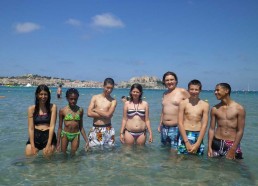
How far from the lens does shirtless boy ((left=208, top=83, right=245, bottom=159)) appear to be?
5152 mm

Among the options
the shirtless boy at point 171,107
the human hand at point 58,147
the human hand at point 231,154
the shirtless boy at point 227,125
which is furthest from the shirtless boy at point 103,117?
the human hand at point 231,154

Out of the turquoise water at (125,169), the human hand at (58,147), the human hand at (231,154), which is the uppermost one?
the human hand at (231,154)

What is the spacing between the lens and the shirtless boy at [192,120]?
5.57 m

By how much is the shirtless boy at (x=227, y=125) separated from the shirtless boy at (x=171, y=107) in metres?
1.13

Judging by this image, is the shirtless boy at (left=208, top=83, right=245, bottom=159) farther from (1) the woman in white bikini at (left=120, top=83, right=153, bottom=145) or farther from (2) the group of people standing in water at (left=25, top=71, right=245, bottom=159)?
(1) the woman in white bikini at (left=120, top=83, right=153, bottom=145)

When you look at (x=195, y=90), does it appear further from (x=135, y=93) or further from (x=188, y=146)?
(x=135, y=93)

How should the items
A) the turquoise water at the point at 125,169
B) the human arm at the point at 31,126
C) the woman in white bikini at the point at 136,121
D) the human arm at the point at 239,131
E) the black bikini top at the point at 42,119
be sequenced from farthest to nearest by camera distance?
the woman in white bikini at the point at 136,121 → the black bikini top at the point at 42,119 → the human arm at the point at 31,126 → the human arm at the point at 239,131 → the turquoise water at the point at 125,169

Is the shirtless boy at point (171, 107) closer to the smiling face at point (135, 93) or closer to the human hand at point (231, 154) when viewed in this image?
the smiling face at point (135, 93)

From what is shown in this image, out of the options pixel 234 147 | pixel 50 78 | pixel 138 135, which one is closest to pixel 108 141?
pixel 138 135

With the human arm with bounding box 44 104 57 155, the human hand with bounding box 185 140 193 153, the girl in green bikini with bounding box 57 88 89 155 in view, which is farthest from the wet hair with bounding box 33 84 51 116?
the human hand with bounding box 185 140 193 153

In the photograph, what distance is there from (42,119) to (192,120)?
321 cm

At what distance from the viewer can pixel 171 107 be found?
652 centimetres

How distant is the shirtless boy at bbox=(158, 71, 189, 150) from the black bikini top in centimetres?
Result: 286

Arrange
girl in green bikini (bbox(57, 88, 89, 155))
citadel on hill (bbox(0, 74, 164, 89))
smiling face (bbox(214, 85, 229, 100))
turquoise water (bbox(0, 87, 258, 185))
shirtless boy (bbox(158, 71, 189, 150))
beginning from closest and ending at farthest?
turquoise water (bbox(0, 87, 258, 185)), smiling face (bbox(214, 85, 229, 100)), girl in green bikini (bbox(57, 88, 89, 155)), shirtless boy (bbox(158, 71, 189, 150)), citadel on hill (bbox(0, 74, 164, 89))
